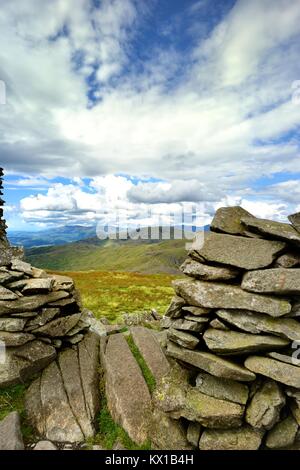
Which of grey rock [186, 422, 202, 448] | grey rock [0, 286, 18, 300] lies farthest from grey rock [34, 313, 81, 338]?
grey rock [186, 422, 202, 448]

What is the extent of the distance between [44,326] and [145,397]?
743 centimetres

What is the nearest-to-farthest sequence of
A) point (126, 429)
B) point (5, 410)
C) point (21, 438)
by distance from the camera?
point (21, 438) → point (126, 429) → point (5, 410)

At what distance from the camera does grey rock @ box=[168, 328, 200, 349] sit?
14.4m

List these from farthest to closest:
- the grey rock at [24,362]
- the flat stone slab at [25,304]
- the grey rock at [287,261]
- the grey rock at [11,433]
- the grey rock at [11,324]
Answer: the flat stone slab at [25,304]
the grey rock at [11,324]
the grey rock at [24,362]
the grey rock at [287,261]
the grey rock at [11,433]

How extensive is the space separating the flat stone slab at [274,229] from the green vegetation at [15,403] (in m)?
15.6

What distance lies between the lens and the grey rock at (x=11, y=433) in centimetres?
1277

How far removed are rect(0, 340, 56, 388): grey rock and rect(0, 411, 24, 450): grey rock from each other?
2226 mm

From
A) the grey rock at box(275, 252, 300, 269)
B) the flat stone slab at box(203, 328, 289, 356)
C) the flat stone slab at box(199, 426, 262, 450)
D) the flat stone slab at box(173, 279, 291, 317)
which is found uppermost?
the grey rock at box(275, 252, 300, 269)

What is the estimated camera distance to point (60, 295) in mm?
19359

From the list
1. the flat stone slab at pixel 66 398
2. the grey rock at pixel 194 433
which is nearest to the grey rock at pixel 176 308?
the grey rock at pixel 194 433

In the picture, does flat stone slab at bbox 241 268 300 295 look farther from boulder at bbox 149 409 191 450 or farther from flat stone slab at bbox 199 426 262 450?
boulder at bbox 149 409 191 450

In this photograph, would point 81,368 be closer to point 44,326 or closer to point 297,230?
point 44,326

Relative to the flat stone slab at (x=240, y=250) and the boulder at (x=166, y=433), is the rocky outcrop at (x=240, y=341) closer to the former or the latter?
the flat stone slab at (x=240, y=250)
